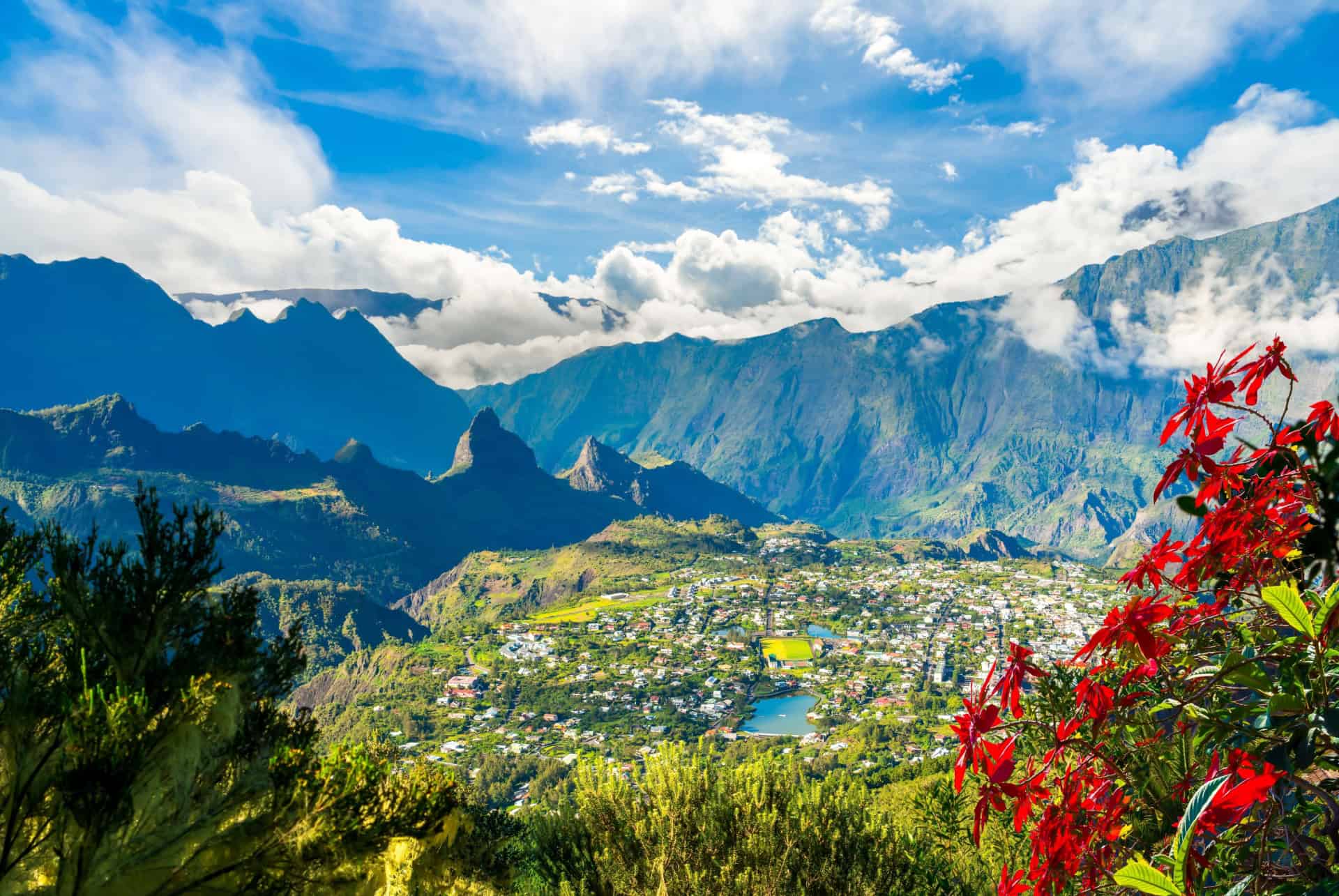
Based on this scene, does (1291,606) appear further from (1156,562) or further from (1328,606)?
(1156,562)

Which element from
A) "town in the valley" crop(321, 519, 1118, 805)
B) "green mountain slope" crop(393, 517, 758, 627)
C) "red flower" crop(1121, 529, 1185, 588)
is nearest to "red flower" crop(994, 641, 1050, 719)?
"red flower" crop(1121, 529, 1185, 588)

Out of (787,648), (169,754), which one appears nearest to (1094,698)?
(169,754)

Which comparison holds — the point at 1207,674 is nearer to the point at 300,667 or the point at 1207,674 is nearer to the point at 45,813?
the point at 45,813

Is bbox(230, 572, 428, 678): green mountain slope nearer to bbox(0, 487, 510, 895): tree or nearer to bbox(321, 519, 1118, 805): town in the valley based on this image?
bbox(321, 519, 1118, 805): town in the valley

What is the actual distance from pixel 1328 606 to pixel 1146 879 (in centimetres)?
85

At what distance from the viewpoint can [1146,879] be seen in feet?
5.61

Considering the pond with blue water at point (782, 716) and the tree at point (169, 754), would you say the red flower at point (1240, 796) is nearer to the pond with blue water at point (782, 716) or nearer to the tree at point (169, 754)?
the tree at point (169, 754)

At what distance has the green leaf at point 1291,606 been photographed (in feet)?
5.55

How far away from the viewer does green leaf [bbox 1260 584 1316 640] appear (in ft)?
5.55

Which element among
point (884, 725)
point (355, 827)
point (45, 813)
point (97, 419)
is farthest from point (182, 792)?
point (97, 419)

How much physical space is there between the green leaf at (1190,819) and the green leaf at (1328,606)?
47 cm

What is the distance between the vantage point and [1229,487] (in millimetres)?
2633

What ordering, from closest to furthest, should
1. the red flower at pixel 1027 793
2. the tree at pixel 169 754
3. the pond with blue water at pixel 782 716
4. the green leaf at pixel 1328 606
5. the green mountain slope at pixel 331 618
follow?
the green leaf at pixel 1328 606 → the red flower at pixel 1027 793 → the tree at pixel 169 754 → the pond with blue water at pixel 782 716 → the green mountain slope at pixel 331 618

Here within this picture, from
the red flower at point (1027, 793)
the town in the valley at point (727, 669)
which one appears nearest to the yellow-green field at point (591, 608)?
the town in the valley at point (727, 669)
